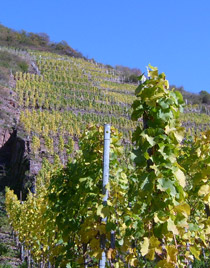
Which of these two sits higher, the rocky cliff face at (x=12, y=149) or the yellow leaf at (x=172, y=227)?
the rocky cliff face at (x=12, y=149)

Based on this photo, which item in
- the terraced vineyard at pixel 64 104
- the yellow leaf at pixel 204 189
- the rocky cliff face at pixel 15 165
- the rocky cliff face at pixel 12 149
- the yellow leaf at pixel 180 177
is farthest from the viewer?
the terraced vineyard at pixel 64 104


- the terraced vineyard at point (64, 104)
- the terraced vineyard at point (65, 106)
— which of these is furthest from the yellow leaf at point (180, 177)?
the terraced vineyard at point (64, 104)

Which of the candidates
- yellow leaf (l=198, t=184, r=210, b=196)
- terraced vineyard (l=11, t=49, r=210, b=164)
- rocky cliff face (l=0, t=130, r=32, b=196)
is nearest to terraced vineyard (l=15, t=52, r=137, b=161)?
terraced vineyard (l=11, t=49, r=210, b=164)

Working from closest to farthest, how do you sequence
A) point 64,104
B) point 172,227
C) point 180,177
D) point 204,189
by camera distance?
1. point 172,227
2. point 180,177
3. point 204,189
4. point 64,104

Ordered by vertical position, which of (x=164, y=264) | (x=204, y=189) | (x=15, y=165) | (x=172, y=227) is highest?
(x=15, y=165)

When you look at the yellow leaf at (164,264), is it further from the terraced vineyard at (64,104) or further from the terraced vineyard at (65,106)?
the terraced vineyard at (64,104)

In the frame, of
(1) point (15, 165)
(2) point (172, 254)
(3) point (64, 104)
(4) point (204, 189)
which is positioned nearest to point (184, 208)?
(2) point (172, 254)

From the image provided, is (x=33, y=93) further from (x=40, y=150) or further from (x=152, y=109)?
(x=152, y=109)

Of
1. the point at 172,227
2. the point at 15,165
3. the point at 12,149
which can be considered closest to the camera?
the point at 172,227

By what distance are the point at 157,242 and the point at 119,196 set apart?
105 cm

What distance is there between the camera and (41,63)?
4491 centimetres

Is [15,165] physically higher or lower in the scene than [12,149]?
lower

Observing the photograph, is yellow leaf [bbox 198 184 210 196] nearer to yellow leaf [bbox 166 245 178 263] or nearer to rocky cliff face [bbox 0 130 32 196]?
yellow leaf [bbox 166 245 178 263]

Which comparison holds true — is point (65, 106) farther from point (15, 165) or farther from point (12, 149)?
point (15, 165)
